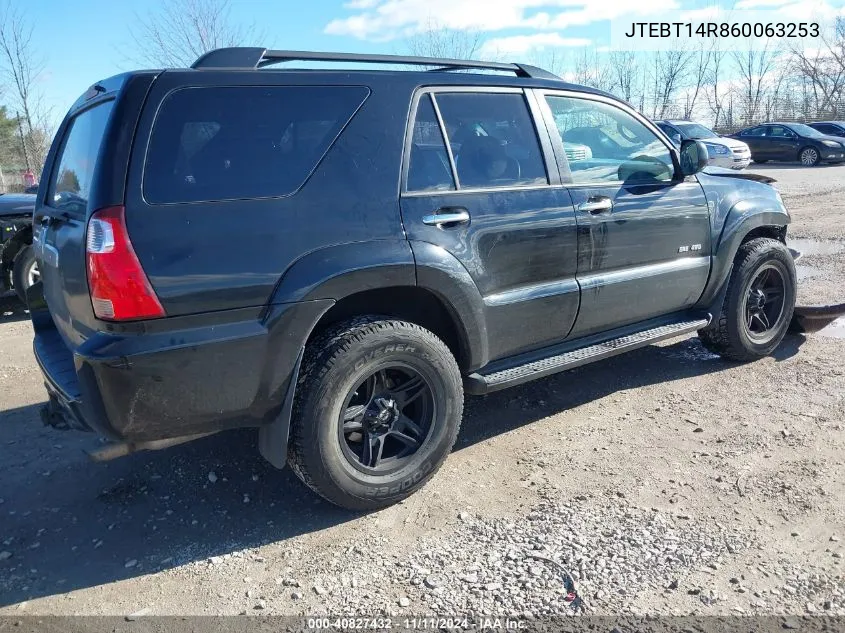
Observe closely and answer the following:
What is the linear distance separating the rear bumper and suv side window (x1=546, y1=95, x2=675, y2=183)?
1833 millimetres

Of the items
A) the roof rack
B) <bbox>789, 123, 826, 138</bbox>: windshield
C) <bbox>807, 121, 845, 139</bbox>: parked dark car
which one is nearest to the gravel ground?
the roof rack

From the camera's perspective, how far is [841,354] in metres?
5.05

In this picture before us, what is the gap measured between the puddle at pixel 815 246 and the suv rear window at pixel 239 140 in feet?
24.8

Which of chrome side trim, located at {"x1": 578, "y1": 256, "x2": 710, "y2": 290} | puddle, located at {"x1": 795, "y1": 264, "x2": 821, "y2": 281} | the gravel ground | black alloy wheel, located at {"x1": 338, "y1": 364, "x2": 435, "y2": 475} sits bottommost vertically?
puddle, located at {"x1": 795, "y1": 264, "x2": 821, "y2": 281}

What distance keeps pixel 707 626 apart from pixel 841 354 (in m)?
3.42

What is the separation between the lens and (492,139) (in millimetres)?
3631

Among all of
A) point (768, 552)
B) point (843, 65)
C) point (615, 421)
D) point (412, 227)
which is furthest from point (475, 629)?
point (843, 65)

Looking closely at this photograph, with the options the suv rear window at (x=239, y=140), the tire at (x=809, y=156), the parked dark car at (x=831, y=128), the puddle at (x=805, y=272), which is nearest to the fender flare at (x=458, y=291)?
the suv rear window at (x=239, y=140)

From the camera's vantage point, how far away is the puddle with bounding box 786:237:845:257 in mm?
8680

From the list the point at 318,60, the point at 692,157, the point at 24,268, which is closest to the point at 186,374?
the point at 318,60

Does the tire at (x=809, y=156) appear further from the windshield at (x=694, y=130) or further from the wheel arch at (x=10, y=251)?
the wheel arch at (x=10, y=251)

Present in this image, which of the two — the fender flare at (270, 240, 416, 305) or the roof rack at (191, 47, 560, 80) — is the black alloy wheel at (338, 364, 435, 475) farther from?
the roof rack at (191, 47, 560, 80)

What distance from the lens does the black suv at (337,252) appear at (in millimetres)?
2668

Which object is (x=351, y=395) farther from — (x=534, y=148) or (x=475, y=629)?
(x=534, y=148)
